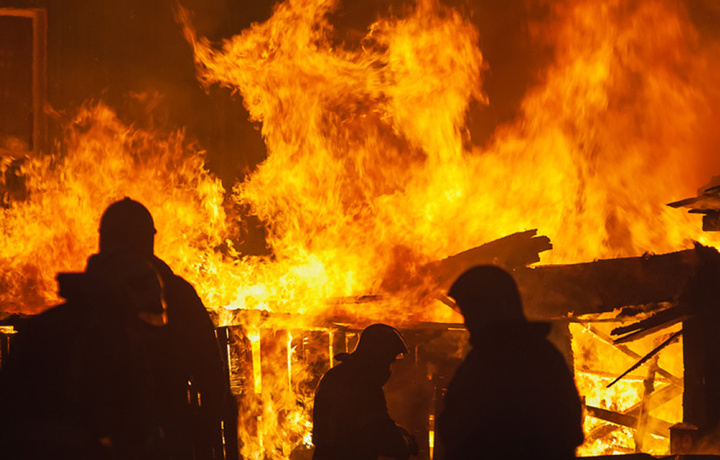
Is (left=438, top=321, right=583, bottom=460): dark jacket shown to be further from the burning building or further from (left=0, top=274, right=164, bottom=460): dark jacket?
the burning building

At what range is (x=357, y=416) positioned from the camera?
15.9ft

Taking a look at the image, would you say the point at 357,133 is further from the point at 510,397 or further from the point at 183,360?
the point at 510,397

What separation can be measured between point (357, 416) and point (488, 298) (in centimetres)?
170

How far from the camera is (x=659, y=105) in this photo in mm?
14195

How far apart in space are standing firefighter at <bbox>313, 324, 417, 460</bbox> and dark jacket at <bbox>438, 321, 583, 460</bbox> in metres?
1.43

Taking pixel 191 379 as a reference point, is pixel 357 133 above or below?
above

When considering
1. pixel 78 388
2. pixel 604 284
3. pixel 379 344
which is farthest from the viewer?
pixel 604 284

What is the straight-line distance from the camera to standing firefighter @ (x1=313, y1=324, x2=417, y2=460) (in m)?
4.80

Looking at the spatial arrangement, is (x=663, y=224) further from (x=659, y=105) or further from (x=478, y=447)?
(x=478, y=447)

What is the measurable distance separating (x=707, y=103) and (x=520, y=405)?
1277 centimetres

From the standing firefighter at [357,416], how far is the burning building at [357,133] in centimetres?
683

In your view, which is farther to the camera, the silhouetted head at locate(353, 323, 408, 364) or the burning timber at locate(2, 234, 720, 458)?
the burning timber at locate(2, 234, 720, 458)

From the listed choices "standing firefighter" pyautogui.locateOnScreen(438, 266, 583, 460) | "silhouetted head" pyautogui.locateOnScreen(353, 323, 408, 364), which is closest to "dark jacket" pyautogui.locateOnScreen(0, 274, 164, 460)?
"standing firefighter" pyautogui.locateOnScreen(438, 266, 583, 460)

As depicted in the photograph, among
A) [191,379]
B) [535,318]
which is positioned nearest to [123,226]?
[191,379]
